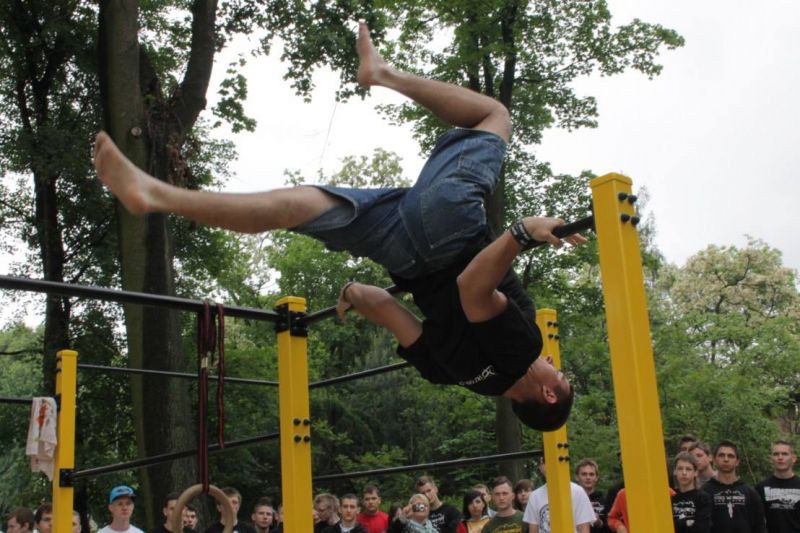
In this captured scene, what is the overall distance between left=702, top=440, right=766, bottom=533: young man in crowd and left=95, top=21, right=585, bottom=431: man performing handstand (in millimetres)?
3134

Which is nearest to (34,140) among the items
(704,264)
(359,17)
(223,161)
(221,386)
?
(223,161)

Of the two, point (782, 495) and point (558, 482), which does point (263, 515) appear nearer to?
point (782, 495)

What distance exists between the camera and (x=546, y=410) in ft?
9.37

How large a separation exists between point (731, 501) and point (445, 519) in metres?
2.13

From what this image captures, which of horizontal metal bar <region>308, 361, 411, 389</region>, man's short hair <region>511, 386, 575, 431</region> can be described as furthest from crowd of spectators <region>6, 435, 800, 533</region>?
man's short hair <region>511, 386, 575, 431</region>

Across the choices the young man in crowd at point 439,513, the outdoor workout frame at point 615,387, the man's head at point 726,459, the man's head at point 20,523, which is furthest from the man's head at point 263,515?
the man's head at point 726,459

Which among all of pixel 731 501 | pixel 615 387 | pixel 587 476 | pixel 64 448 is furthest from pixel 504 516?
pixel 615 387

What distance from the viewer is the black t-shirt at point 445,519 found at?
6.54 meters

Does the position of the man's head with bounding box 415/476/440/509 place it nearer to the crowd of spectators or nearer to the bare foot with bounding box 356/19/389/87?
the crowd of spectators

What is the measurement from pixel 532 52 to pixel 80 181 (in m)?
7.60

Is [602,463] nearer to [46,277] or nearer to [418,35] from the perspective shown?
[418,35]

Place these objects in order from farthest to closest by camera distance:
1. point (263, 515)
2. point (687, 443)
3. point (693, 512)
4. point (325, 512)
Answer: point (263, 515), point (325, 512), point (687, 443), point (693, 512)

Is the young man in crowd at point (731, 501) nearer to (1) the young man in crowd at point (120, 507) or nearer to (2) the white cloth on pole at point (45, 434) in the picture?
(1) the young man in crowd at point (120, 507)

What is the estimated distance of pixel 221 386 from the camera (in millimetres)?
3125
